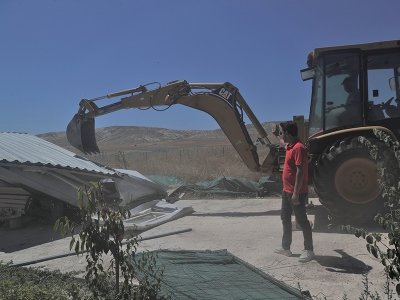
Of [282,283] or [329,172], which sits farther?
[329,172]

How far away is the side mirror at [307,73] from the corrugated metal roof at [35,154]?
4.58 meters

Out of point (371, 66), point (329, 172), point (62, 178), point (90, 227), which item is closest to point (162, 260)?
point (90, 227)

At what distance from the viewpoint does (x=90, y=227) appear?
304cm

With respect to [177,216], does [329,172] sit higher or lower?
higher

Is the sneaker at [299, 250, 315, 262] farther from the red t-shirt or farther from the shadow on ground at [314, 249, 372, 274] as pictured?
the red t-shirt

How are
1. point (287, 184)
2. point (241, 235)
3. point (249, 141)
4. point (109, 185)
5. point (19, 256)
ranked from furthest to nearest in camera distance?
point (109, 185) → point (249, 141) → point (241, 235) → point (19, 256) → point (287, 184)

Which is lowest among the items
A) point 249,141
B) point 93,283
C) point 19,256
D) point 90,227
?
point 19,256

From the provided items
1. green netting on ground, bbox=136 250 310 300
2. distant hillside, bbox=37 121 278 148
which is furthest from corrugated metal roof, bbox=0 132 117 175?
distant hillside, bbox=37 121 278 148

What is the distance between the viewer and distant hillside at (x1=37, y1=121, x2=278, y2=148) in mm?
84750

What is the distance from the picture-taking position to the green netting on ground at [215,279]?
403 cm

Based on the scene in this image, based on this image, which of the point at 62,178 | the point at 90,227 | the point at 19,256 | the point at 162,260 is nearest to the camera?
the point at 90,227

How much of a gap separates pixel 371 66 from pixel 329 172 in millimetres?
1979

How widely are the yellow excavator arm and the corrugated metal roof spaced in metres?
0.59

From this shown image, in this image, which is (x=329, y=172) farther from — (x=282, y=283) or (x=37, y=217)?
(x=37, y=217)
